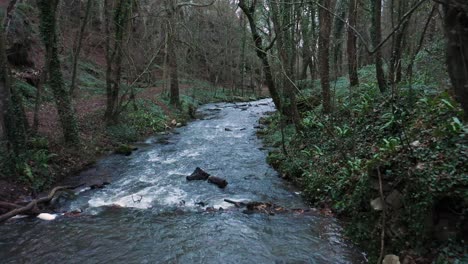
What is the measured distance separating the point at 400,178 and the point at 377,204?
67 centimetres

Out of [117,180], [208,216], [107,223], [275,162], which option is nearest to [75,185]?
[117,180]

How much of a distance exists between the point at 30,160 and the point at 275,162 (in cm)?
709

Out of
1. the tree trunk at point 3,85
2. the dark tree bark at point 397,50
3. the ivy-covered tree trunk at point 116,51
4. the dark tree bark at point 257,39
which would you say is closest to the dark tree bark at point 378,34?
the dark tree bark at point 397,50

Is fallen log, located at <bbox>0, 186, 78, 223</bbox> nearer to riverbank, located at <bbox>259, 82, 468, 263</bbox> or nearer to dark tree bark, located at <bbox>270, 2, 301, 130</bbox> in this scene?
riverbank, located at <bbox>259, 82, 468, 263</bbox>

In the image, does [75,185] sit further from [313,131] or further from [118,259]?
[313,131]

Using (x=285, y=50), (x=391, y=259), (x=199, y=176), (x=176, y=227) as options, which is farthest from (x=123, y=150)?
(x=391, y=259)

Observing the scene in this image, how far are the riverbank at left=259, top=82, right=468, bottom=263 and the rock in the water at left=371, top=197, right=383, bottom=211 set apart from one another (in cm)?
2

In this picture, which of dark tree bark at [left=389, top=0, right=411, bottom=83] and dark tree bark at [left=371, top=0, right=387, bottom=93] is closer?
dark tree bark at [left=389, top=0, right=411, bottom=83]

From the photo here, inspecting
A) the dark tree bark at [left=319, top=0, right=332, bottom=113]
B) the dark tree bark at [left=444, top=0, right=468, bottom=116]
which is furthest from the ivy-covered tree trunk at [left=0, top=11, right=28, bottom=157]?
the dark tree bark at [left=319, top=0, right=332, bottom=113]

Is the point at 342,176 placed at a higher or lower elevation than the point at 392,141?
lower

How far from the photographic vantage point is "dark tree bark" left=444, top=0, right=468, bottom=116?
10.6 ft

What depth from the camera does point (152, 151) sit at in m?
13.4

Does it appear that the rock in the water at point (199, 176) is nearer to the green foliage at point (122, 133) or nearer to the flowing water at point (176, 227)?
the flowing water at point (176, 227)

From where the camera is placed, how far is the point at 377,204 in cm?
597
